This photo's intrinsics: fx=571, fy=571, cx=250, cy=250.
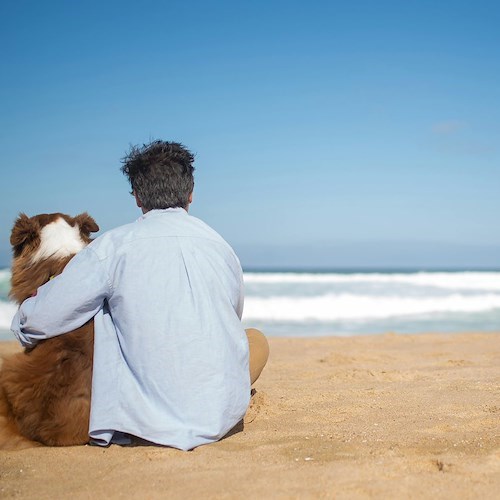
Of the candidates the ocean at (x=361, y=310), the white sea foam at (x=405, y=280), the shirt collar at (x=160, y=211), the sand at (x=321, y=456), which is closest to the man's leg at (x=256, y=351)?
the sand at (x=321, y=456)

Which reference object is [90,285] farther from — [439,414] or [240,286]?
[439,414]

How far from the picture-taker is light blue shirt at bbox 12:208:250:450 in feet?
9.75

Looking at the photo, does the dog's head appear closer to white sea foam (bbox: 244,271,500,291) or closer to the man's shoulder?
the man's shoulder

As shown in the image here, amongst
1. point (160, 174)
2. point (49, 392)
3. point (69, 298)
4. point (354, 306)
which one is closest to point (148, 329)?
point (69, 298)

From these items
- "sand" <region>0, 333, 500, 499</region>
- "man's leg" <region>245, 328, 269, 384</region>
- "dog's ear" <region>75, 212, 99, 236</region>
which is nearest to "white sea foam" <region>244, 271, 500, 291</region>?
"sand" <region>0, 333, 500, 499</region>

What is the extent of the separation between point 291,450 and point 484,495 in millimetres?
1046

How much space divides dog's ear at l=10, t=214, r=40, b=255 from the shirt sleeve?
1.94 feet

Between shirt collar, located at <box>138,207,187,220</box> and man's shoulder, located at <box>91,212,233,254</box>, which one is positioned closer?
man's shoulder, located at <box>91,212,233,254</box>

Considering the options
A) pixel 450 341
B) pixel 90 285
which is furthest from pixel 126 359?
pixel 450 341

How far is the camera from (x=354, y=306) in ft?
58.9

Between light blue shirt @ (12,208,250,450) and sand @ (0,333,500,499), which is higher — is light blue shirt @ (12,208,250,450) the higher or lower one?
the higher one

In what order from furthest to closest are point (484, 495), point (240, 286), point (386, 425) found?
point (386, 425) < point (240, 286) < point (484, 495)

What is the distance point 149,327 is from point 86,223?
1073mm

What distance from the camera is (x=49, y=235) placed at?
3.48m
